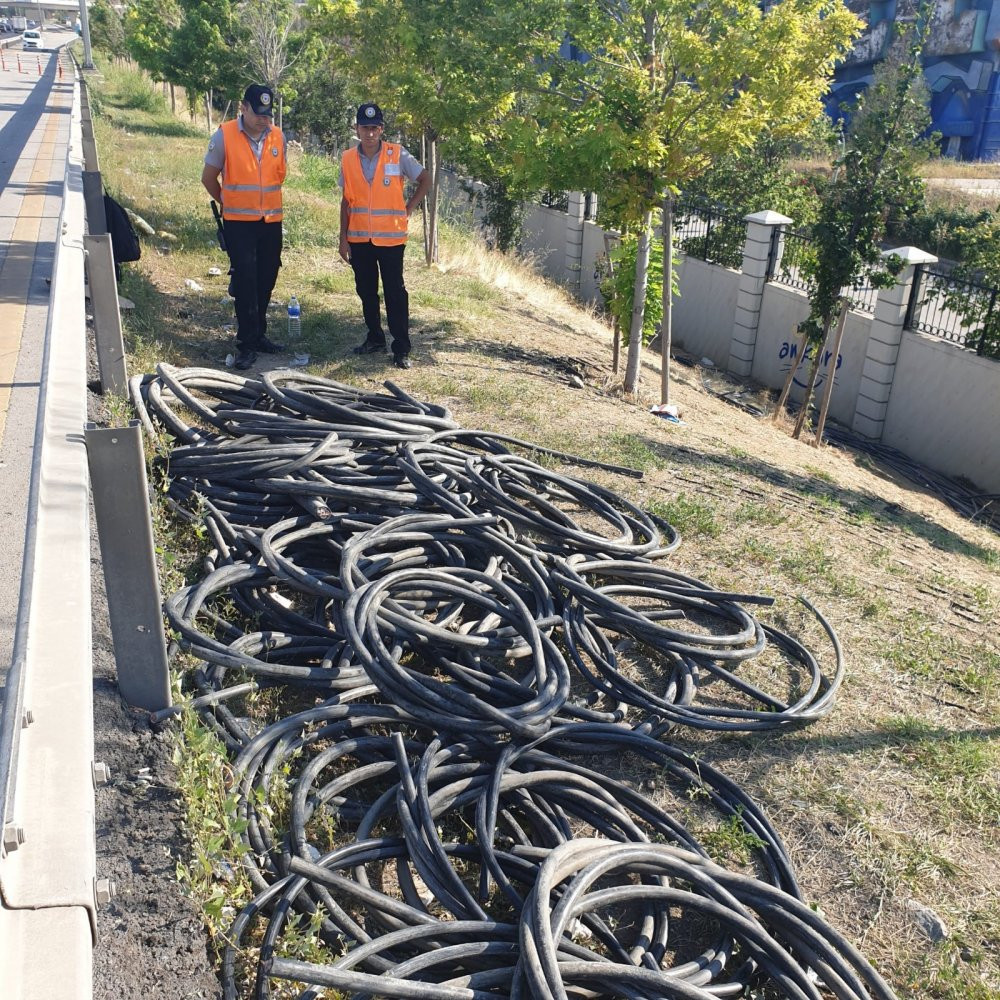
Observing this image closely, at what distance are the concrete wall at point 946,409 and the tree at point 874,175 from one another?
2.13 meters

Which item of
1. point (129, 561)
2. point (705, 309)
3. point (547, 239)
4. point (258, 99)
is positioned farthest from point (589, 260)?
point (129, 561)

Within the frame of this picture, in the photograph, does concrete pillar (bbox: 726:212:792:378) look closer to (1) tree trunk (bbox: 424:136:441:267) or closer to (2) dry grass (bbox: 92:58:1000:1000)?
(2) dry grass (bbox: 92:58:1000:1000)

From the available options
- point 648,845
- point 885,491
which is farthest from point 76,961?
point 885,491

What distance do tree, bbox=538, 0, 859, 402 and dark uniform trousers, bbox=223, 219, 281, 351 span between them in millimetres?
3117

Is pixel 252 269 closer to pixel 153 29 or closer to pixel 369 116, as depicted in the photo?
pixel 369 116

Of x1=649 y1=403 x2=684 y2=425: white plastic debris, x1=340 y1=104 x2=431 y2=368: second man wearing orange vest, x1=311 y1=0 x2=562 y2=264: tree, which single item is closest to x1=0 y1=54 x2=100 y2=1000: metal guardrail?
x1=340 y1=104 x2=431 y2=368: second man wearing orange vest

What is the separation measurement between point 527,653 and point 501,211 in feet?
55.4

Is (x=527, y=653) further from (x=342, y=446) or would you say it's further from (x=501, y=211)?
(x=501, y=211)

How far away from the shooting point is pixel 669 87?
996 centimetres

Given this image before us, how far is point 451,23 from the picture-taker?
1014 cm

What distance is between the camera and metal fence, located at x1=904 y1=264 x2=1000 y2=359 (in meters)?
13.4

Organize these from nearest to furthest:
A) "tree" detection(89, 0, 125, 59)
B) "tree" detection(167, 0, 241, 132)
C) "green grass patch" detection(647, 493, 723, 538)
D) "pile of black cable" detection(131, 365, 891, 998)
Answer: "pile of black cable" detection(131, 365, 891, 998) → "green grass patch" detection(647, 493, 723, 538) → "tree" detection(167, 0, 241, 132) → "tree" detection(89, 0, 125, 59)

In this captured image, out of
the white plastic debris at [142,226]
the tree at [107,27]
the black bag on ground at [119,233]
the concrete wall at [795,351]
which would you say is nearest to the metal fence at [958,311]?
the concrete wall at [795,351]

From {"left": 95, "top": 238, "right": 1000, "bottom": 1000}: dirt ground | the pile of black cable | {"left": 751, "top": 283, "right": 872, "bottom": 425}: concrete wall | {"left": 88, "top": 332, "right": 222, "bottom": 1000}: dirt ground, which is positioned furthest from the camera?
{"left": 751, "top": 283, "right": 872, "bottom": 425}: concrete wall
